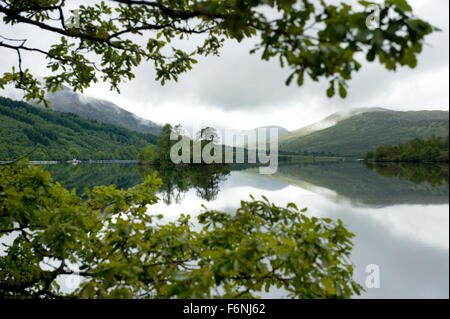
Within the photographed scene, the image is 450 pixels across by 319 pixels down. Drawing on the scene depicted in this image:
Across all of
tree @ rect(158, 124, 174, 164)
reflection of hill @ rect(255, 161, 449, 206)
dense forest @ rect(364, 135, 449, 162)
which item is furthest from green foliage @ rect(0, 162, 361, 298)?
tree @ rect(158, 124, 174, 164)

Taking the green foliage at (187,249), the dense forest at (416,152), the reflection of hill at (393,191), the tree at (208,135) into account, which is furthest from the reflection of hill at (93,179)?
the tree at (208,135)

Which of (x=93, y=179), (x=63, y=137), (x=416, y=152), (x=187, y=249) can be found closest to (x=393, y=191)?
(x=416, y=152)

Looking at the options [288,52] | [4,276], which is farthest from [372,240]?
[4,276]

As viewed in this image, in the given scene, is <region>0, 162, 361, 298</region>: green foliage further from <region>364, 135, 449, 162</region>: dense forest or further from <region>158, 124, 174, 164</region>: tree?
<region>158, 124, 174, 164</region>: tree

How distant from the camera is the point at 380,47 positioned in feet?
4.19

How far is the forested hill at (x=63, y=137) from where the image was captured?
298 ft

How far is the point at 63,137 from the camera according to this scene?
132 m

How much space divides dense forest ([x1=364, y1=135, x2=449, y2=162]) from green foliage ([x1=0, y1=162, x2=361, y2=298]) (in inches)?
63.8

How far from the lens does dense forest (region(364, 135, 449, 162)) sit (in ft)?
8.15

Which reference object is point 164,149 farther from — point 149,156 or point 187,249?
point 187,249

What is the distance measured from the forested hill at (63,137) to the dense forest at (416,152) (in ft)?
260
